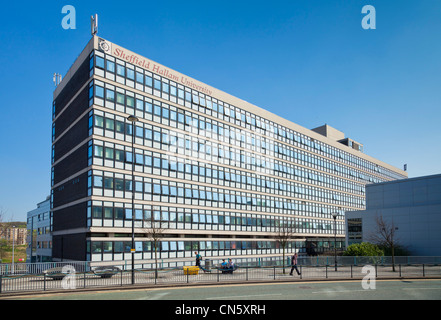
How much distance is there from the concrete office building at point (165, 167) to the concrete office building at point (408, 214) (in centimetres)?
1371

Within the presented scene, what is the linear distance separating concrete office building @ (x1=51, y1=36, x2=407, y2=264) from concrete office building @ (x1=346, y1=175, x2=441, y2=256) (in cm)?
1371

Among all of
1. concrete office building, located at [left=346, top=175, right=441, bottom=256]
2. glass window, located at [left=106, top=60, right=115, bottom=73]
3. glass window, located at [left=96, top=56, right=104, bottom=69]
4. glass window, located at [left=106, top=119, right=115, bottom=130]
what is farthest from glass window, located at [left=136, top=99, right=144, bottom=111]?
concrete office building, located at [left=346, top=175, right=441, bottom=256]

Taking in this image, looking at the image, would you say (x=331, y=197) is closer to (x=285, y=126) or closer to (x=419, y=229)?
(x=285, y=126)

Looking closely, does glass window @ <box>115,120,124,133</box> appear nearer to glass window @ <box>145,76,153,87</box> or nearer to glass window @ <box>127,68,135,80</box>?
glass window @ <box>127,68,135,80</box>

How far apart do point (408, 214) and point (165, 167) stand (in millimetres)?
33490

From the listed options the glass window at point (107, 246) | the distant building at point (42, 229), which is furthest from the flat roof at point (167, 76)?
the distant building at point (42, 229)

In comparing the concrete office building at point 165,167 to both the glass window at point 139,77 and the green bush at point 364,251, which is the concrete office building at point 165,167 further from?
the green bush at point 364,251

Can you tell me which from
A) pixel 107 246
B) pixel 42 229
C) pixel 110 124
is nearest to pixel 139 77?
pixel 110 124

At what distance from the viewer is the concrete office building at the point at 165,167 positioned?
3869 centimetres

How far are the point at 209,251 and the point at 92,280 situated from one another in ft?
94.9

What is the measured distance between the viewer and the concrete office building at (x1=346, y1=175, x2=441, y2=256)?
47844mm

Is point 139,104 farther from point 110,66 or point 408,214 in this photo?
point 408,214

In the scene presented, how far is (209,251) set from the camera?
163ft
